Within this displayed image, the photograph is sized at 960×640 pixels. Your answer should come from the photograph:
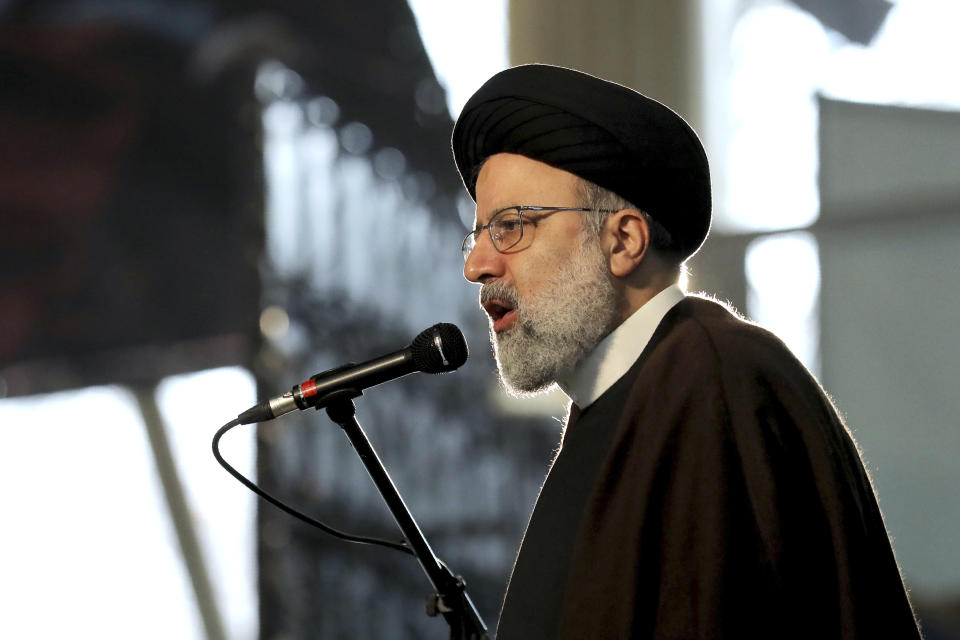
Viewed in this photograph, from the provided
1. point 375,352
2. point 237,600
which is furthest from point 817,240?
point 237,600

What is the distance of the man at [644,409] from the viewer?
3.39 ft

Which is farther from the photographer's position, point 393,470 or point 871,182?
point 393,470

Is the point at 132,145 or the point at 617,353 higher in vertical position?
the point at 132,145

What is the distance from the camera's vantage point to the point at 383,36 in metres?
3.92

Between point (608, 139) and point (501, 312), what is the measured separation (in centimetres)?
28

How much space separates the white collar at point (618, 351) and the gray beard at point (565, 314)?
0.02 m

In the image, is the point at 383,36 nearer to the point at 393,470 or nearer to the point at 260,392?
the point at 260,392

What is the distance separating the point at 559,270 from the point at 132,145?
3.06 m

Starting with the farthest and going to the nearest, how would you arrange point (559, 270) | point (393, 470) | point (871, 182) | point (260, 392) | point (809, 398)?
1. point (393, 470)
2. point (260, 392)
3. point (871, 182)
4. point (559, 270)
5. point (809, 398)

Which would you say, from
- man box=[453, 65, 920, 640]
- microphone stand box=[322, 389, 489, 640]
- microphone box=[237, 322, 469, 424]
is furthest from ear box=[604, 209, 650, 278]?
microphone stand box=[322, 389, 489, 640]

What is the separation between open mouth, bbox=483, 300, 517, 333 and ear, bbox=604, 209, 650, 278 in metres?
0.15

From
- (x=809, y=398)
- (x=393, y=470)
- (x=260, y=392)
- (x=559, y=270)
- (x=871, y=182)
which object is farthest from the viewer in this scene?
(x=393, y=470)

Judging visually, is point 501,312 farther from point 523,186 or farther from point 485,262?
point 523,186

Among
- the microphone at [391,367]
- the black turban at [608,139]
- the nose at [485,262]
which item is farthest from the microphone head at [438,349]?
the black turban at [608,139]
